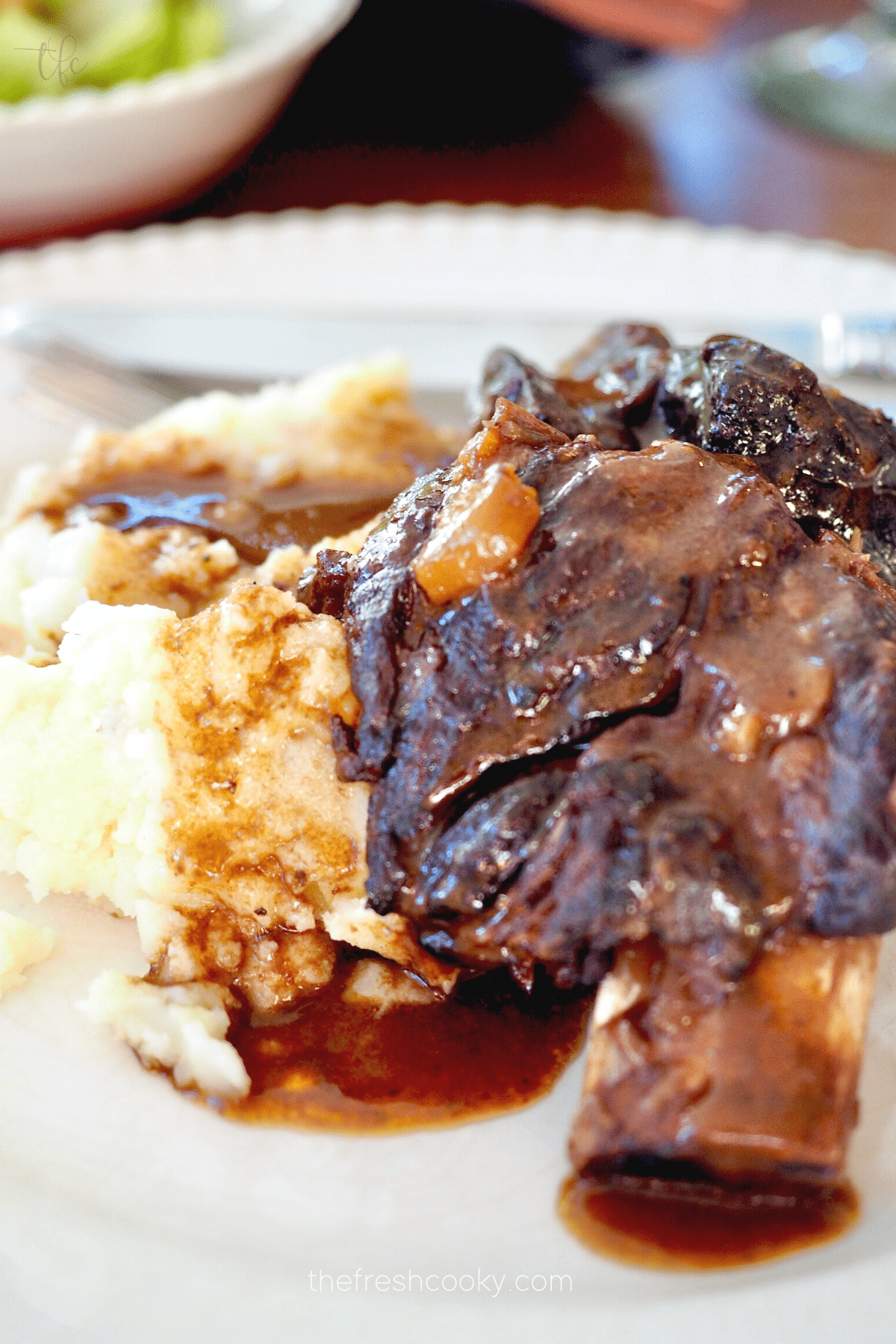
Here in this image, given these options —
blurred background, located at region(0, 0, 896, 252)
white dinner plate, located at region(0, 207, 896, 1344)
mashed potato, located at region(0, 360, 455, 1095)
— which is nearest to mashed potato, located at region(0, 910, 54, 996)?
white dinner plate, located at region(0, 207, 896, 1344)

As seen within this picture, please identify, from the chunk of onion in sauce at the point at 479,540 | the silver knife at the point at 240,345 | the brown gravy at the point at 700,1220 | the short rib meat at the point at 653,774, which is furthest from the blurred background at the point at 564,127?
the brown gravy at the point at 700,1220

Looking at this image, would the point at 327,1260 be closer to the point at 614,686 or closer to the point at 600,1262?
the point at 600,1262

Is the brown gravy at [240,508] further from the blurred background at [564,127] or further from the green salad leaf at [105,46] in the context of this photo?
the green salad leaf at [105,46]

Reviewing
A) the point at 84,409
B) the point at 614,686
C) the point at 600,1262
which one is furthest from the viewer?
the point at 84,409

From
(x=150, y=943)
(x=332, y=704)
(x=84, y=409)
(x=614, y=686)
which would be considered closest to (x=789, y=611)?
(x=614, y=686)

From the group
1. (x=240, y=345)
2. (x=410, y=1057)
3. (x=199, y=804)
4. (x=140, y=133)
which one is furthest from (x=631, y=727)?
(x=140, y=133)
